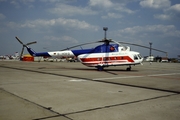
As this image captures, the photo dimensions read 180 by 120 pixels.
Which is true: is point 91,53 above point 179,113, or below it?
above

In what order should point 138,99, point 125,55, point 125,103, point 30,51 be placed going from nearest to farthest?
point 125,103 → point 138,99 → point 125,55 → point 30,51

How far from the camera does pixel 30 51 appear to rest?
28.1 metres

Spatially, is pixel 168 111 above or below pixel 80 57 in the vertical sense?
below

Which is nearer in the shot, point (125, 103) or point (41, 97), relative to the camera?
point (125, 103)

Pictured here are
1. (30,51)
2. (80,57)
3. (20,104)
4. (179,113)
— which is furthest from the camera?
(30,51)

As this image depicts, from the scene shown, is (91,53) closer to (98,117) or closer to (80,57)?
(80,57)

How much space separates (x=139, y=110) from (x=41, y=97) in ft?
12.9

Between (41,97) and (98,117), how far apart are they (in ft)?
10.5

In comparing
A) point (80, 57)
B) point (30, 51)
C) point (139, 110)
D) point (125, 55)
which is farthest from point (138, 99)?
point (30, 51)

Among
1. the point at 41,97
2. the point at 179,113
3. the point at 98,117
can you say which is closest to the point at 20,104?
the point at 41,97

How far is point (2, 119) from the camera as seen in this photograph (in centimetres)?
464

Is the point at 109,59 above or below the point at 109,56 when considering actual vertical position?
below

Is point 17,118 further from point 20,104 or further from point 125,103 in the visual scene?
point 125,103

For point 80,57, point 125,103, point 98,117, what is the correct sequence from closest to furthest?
point 98,117 → point 125,103 → point 80,57
